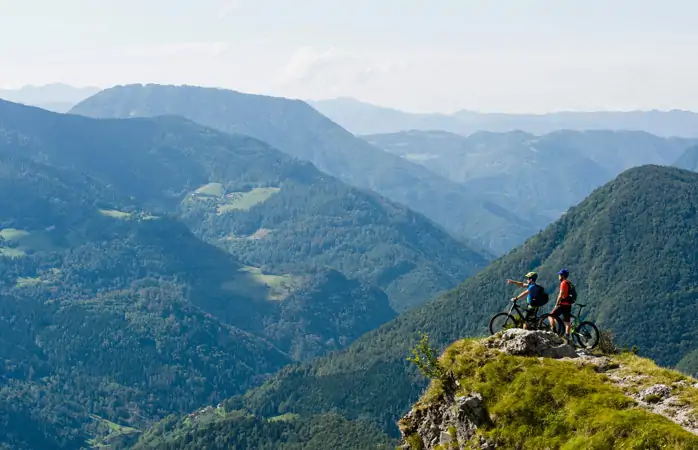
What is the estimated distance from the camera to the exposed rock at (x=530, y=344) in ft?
156

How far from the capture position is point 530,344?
47.7 m

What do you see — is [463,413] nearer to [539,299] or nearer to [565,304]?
[539,299]

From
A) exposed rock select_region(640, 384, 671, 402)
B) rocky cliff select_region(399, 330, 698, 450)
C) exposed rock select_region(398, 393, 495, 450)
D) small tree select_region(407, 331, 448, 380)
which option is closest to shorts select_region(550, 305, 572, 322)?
rocky cliff select_region(399, 330, 698, 450)

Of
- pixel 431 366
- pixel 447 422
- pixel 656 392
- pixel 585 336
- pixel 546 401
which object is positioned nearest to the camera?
pixel 656 392

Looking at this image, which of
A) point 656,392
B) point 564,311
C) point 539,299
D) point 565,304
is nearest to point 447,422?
point 539,299

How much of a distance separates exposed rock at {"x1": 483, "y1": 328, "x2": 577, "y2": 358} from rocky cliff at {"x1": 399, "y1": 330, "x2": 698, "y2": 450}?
6 cm

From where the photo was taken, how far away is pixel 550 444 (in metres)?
40.2

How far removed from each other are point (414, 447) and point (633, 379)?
14.0 m

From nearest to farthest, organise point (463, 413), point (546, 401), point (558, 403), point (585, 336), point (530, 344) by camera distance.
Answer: point (558, 403) → point (546, 401) → point (463, 413) → point (530, 344) → point (585, 336)

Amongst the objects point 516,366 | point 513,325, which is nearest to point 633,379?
point 516,366

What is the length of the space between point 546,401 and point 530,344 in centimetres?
577

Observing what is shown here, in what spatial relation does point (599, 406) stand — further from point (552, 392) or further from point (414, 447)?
point (414, 447)

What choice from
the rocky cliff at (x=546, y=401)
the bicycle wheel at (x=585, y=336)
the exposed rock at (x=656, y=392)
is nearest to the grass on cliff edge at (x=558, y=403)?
→ the rocky cliff at (x=546, y=401)

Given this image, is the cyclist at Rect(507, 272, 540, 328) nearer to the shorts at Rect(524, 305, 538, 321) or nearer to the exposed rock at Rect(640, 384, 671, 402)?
the shorts at Rect(524, 305, 538, 321)
